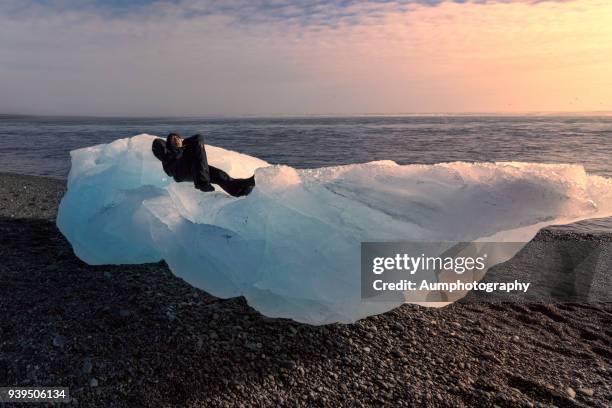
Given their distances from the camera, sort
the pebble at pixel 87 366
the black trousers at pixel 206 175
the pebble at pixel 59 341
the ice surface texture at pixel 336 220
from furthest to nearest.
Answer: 1. the black trousers at pixel 206 175
2. the ice surface texture at pixel 336 220
3. the pebble at pixel 59 341
4. the pebble at pixel 87 366

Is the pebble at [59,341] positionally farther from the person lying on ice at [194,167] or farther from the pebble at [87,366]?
the person lying on ice at [194,167]

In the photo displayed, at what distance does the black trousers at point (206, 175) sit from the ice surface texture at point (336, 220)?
60 centimetres

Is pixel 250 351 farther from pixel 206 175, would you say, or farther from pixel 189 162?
pixel 189 162

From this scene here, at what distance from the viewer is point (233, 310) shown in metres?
5.29

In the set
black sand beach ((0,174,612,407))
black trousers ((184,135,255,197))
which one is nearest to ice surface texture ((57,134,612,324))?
black sand beach ((0,174,612,407))

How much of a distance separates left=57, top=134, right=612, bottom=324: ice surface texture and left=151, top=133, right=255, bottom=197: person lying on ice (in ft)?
2.02

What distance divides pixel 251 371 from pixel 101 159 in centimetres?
514

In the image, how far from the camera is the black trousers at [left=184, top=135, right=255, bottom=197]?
6.19 meters

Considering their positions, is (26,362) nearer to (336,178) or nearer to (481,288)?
(336,178)

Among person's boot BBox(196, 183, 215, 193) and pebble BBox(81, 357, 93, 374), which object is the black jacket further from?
pebble BBox(81, 357, 93, 374)

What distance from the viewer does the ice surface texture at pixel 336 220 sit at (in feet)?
15.2

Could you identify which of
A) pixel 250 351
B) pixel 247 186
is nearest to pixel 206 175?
pixel 247 186

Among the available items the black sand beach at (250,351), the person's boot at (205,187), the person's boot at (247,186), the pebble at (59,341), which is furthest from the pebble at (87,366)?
the person's boot at (247,186)

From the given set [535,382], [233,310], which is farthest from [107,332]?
[535,382]
